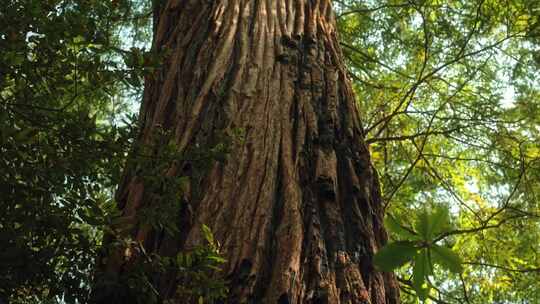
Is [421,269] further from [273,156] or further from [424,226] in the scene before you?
[273,156]

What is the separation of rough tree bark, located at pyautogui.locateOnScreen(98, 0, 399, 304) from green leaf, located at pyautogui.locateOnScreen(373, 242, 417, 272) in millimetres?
642

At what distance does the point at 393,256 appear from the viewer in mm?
1121

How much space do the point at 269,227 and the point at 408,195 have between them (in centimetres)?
299

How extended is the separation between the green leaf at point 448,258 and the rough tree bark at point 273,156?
2.18ft

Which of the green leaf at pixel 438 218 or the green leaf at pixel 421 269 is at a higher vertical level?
the green leaf at pixel 438 218

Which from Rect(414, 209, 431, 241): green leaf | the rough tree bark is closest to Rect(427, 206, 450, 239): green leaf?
Rect(414, 209, 431, 241): green leaf

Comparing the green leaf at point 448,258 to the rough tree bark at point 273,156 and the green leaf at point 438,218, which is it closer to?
the green leaf at point 438,218

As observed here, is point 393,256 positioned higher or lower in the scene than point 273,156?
lower

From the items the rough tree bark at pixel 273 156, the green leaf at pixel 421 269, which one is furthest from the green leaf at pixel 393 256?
the rough tree bark at pixel 273 156

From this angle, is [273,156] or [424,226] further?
[273,156]

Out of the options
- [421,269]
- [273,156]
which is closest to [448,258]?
[421,269]

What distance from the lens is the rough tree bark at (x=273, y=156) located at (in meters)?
1.84

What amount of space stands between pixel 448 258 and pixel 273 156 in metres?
1.12

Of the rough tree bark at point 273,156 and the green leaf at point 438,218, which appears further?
the rough tree bark at point 273,156
